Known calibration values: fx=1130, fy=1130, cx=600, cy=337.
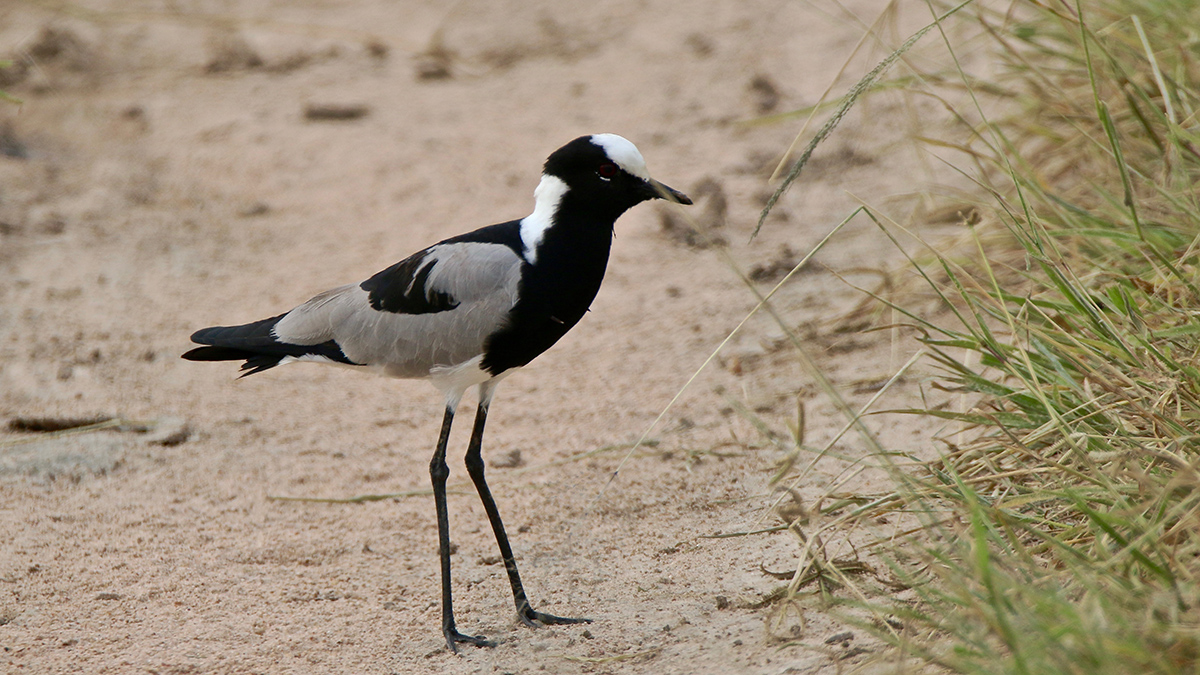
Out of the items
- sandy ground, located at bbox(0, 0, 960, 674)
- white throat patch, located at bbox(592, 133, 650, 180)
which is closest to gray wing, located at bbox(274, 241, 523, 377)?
white throat patch, located at bbox(592, 133, 650, 180)

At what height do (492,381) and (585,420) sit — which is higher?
(492,381)

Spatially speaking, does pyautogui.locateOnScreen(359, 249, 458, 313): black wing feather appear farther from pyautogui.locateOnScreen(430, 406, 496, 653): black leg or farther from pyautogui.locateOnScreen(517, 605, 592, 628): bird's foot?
pyautogui.locateOnScreen(517, 605, 592, 628): bird's foot

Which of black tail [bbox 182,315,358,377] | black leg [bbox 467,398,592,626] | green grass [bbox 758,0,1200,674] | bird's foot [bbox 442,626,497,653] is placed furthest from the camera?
black tail [bbox 182,315,358,377]

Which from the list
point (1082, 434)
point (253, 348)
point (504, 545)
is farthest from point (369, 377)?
point (1082, 434)

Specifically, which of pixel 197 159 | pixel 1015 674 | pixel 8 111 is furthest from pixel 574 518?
pixel 8 111

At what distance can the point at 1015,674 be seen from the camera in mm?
A: 2146

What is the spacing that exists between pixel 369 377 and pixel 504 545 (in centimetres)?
216

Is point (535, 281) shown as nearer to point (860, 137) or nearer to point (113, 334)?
point (113, 334)

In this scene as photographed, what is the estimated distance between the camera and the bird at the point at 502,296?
3514 mm

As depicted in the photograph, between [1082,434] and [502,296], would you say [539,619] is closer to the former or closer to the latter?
[502,296]

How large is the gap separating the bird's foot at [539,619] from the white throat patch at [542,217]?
1089 millimetres

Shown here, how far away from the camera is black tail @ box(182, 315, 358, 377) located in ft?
12.8

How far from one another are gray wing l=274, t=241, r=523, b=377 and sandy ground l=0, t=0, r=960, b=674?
75 centimetres

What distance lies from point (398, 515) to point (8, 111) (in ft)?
17.7
